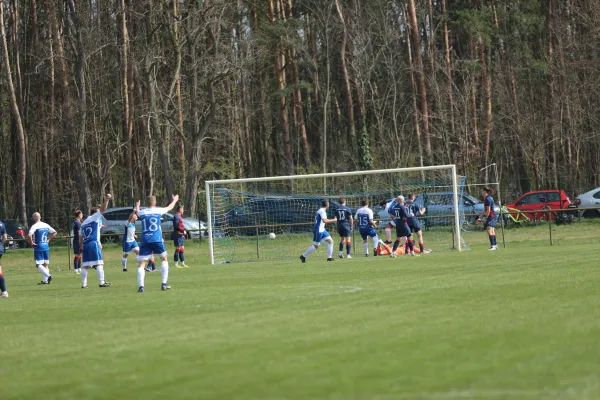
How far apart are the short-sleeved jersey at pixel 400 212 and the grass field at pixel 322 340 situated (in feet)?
29.7

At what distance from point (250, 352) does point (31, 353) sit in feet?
8.07

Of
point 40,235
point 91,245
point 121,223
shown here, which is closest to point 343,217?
point 40,235

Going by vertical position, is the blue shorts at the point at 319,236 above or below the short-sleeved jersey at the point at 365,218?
below

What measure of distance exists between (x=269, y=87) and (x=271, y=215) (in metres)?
28.3

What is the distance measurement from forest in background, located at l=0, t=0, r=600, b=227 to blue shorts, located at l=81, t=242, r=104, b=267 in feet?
72.5

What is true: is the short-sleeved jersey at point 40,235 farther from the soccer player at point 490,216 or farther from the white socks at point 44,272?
the soccer player at point 490,216

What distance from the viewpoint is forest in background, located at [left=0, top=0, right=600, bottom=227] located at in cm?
4544

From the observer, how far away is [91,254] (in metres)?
21.5

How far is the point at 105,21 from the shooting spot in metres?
51.0

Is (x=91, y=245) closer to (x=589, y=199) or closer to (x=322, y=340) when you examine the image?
(x=322, y=340)

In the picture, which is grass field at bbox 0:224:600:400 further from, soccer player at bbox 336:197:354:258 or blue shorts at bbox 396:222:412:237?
soccer player at bbox 336:197:354:258

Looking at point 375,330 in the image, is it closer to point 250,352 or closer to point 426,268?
point 250,352

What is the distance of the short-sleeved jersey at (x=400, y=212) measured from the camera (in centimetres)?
2725

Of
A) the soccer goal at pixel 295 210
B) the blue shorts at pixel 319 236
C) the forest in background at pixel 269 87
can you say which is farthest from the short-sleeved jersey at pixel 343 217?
the forest in background at pixel 269 87
